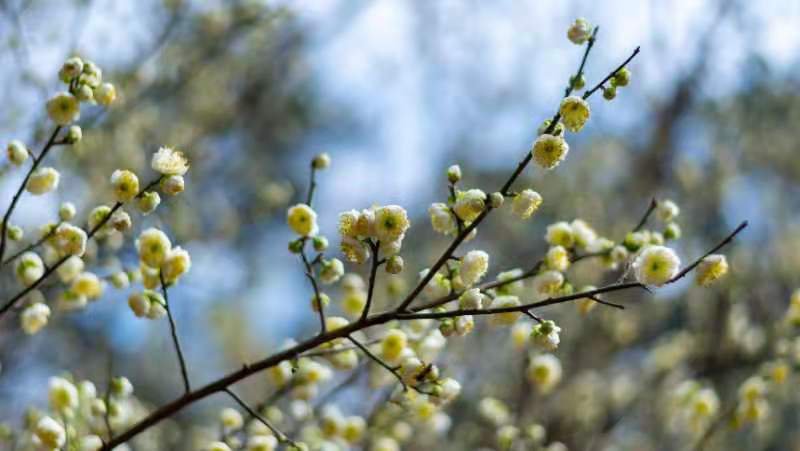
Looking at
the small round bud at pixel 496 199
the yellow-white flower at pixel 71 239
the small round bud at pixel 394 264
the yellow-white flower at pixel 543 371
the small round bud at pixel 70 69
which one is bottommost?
the small round bud at pixel 394 264

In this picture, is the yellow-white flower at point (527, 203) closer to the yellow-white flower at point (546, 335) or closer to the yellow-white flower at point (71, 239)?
the yellow-white flower at point (546, 335)

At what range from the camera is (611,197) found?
486cm

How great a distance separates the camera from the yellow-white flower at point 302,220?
143 cm

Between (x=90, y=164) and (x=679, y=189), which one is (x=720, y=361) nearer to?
(x=679, y=189)

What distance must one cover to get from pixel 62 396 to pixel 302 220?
2.32 ft

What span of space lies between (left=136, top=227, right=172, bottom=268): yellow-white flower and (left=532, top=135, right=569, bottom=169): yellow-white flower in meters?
0.56

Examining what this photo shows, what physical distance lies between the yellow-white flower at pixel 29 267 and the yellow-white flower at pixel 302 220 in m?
0.55

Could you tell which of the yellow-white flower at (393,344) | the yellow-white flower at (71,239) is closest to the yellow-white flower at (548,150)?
the yellow-white flower at (393,344)

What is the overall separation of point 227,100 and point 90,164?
3.27ft

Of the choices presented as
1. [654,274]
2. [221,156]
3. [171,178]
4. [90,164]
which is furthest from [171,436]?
[654,274]

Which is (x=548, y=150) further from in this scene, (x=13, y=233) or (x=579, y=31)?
(x=13, y=233)

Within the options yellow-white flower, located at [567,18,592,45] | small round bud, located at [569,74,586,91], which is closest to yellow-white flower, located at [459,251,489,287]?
small round bud, located at [569,74,586,91]

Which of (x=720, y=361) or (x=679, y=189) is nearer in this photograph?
(x=720, y=361)

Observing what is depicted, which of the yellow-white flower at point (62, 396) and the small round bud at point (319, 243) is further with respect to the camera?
the yellow-white flower at point (62, 396)
